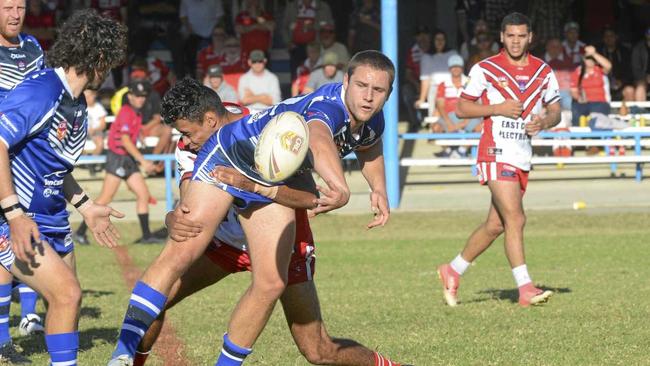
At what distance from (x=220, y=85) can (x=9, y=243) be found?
12451 millimetres

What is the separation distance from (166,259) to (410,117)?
50.9ft

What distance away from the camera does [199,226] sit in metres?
5.78

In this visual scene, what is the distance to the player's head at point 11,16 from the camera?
7711mm

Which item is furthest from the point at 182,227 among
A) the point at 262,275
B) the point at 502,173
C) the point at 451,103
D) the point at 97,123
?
the point at 451,103

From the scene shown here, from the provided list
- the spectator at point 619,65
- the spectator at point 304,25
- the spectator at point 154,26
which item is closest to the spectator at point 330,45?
the spectator at point 304,25

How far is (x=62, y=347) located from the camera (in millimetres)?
5730

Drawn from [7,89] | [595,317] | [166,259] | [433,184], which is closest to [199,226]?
[166,259]

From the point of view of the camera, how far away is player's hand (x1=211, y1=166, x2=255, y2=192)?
566 cm

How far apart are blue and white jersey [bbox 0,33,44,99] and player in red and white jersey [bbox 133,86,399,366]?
174cm

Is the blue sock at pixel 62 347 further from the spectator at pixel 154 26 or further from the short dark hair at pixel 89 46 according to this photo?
the spectator at pixel 154 26

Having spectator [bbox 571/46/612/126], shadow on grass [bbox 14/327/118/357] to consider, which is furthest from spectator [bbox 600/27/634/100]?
shadow on grass [bbox 14/327/118/357]

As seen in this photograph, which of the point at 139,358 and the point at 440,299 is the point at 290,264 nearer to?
the point at 139,358

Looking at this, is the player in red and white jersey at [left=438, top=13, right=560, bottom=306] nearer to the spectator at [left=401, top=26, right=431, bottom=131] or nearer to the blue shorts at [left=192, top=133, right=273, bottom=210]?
the blue shorts at [left=192, top=133, right=273, bottom=210]

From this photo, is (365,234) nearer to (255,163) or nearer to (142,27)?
(142,27)
